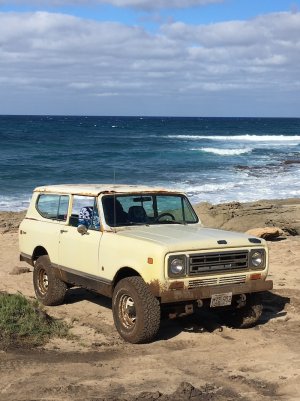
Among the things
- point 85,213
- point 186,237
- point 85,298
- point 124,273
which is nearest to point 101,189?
point 85,213

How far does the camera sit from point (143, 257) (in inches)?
252

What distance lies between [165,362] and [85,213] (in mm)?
2281

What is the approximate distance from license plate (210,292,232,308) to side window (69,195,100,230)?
5.37 feet

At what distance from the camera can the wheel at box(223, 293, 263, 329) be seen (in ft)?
23.7

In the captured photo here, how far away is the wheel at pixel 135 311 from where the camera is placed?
21.0 ft

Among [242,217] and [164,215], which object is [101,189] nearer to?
Result: [164,215]

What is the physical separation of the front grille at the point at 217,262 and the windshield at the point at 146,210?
119 centimetres

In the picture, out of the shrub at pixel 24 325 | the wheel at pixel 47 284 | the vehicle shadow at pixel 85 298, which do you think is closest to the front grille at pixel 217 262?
the shrub at pixel 24 325

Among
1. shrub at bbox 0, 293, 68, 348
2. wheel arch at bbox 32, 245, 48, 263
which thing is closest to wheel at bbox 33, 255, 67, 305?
wheel arch at bbox 32, 245, 48, 263

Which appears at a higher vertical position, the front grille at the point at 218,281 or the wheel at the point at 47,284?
the front grille at the point at 218,281

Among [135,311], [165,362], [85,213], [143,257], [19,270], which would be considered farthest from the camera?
[19,270]

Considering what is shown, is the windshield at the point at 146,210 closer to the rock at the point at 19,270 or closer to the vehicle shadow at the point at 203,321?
the vehicle shadow at the point at 203,321

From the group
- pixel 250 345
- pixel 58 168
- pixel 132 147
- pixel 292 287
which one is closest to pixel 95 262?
pixel 250 345

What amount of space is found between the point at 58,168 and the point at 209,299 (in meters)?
29.5
